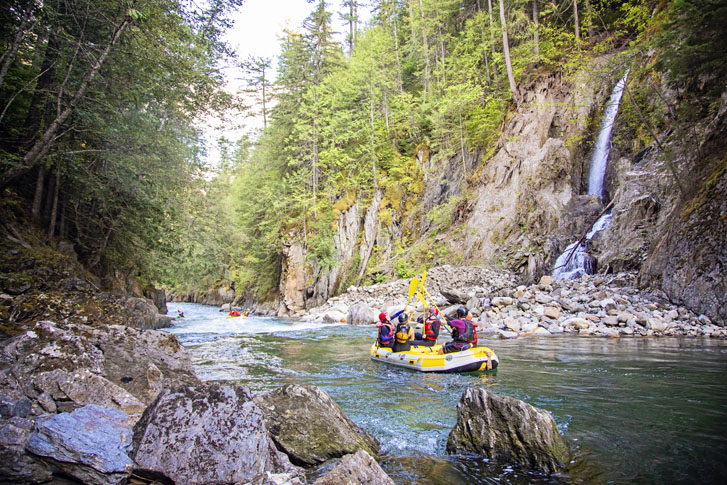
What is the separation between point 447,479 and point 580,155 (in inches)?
723

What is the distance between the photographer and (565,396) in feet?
19.0

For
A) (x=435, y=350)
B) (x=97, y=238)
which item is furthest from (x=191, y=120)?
(x=435, y=350)

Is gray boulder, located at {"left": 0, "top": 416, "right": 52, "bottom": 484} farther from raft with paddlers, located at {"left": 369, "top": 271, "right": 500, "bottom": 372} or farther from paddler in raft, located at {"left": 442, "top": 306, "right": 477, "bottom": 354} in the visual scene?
paddler in raft, located at {"left": 442, "top": 306, "right": 477, "bottom": 354}

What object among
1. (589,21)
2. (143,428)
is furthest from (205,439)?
(589,21)

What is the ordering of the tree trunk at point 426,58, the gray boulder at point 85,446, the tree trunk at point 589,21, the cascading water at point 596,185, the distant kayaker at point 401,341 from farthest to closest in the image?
the tree trunk at point 426,58
the tree trunk at point 589,21
the cascading water at point 596,185
the distant kayaker at point 401,341
the gray boulder at point 85,446

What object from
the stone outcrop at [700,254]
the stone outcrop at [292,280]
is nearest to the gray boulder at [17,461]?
the stone outcrop at [700,254]

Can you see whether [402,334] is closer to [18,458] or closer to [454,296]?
[454,296]

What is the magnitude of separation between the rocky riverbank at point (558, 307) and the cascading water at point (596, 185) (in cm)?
96

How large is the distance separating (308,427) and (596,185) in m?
17.9

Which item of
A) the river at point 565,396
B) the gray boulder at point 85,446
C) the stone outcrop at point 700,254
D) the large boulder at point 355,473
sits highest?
the stone outcrop at point 700,254

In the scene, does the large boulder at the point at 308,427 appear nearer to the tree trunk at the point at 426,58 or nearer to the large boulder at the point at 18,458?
the large boulder at the point at 18,458

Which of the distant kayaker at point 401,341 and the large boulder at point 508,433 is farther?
the distant kayaker at point 401,341

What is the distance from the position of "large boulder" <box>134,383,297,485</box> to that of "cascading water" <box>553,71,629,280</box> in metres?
14.1

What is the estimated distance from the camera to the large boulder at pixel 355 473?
104 inches
